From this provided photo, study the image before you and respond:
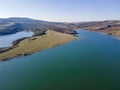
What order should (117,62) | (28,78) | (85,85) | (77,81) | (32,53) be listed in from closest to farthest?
(85,85), (77,81), (28,78), (117,62), (32,53)

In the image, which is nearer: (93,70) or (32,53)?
(93,70)

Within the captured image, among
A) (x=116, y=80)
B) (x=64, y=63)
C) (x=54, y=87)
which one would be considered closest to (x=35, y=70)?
(x=64, y=63)

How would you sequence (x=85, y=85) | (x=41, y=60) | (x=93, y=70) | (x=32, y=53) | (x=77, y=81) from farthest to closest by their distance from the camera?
(x=32, y=53) < (x=41, y=60) < (x=93, y=70) < (x=77, y=81) < (x=85, y=85)

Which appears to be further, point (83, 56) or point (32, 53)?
point (32, 53)

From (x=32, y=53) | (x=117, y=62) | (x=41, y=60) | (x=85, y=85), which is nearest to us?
(x=85, y=85)

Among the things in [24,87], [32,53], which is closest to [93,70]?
[24,87]

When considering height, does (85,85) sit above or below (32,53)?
above

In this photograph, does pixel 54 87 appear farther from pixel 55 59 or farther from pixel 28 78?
pixel 55 59

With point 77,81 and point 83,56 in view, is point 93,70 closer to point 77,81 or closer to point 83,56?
point 77,81

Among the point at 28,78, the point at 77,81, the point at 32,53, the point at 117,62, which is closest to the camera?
the point at 77,81
